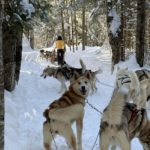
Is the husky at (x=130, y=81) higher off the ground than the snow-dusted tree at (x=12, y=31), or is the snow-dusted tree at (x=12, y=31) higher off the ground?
the snow-dusted tree at (x=12, y=31)

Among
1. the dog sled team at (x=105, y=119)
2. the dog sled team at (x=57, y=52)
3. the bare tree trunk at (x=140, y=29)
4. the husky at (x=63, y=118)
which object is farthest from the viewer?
the dog sled team at (x=57, y=52)

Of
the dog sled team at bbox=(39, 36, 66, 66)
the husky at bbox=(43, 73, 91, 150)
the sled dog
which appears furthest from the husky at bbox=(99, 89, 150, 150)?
the dog sled team at bbox=(39, 36, 66, 66)

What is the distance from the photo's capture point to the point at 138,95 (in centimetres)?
1023

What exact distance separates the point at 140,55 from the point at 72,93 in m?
12.6

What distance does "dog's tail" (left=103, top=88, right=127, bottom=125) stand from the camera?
5.01 m

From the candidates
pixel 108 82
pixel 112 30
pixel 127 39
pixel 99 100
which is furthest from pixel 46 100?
pixel 127 39

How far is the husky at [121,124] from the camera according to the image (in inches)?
199

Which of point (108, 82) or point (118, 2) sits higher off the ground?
point (118, 2)

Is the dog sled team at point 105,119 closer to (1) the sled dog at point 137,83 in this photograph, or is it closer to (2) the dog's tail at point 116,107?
(2) the dog's tail at point 116,107

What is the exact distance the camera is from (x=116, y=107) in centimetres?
504

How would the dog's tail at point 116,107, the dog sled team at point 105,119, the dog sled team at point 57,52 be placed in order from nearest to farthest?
the dog's tail at point 116,107 < the dog sled team at point 105,119 < the dog sled team at point 57,52

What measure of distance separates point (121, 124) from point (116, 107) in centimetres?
39

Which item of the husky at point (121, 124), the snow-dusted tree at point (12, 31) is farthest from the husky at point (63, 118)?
the snow-dusted tree at point (12, 31)

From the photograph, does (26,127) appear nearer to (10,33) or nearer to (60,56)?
(10,33)
